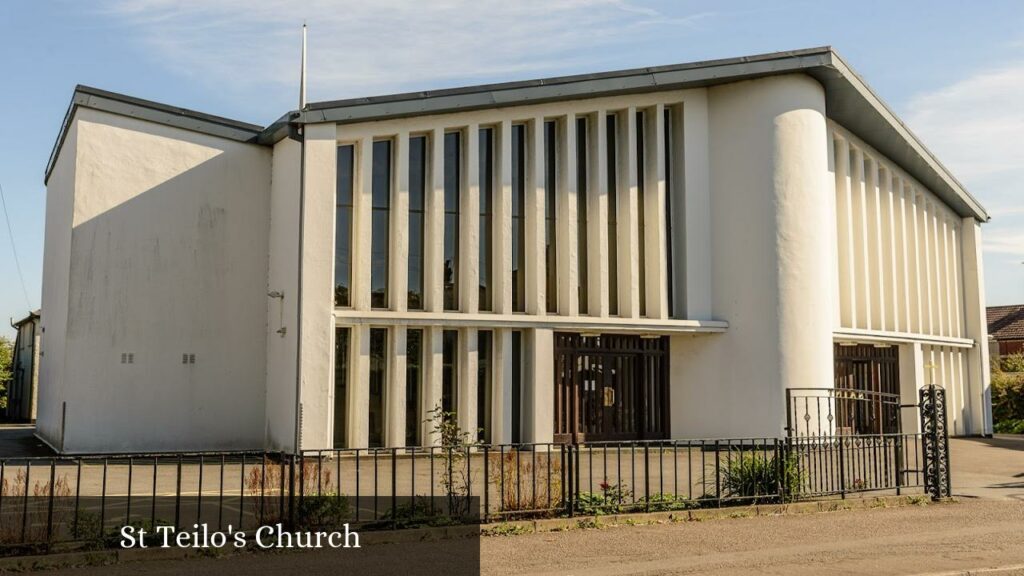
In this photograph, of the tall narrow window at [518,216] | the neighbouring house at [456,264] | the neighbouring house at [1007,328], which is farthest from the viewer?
the neighbouring house at [1007,328]

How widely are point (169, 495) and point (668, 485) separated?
7098mm

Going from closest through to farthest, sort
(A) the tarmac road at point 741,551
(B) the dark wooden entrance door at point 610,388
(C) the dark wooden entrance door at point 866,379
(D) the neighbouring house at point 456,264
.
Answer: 1. (A) the tarmac road at point 741,551
2. (D) the neighbouring house at point 456,264
3. (B) the dark wooden entrance door at point 610,388
4. (C) the dark wooden entrance door at point 866,379

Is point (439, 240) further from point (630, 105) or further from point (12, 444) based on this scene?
point (12, 444)

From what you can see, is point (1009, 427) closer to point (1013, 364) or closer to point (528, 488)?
point (1013, 364)

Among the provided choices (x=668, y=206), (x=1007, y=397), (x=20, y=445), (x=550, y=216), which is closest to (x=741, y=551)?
(x=550, y=216)

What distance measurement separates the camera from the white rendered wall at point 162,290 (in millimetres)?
19719

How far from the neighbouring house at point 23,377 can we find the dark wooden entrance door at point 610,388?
2118cm

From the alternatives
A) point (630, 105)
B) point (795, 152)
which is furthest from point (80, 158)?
point (795, 152)

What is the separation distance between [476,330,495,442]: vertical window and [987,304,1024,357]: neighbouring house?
3962 centimetres

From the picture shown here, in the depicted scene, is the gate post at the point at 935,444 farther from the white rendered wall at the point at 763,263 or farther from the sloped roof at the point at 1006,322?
the sloped roof at the point at 1006,322

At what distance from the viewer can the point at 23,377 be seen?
1491 inches

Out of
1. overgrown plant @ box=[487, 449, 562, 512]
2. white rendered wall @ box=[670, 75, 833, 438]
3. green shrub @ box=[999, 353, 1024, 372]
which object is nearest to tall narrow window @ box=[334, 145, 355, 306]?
overgrown plant @ box=[487, 449, 562, 512]

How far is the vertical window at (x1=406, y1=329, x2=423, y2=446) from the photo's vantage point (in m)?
19.8

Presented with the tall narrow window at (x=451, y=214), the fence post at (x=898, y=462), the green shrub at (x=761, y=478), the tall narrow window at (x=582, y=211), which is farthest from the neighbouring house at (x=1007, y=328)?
the green shrub at (x=761, y=478)
